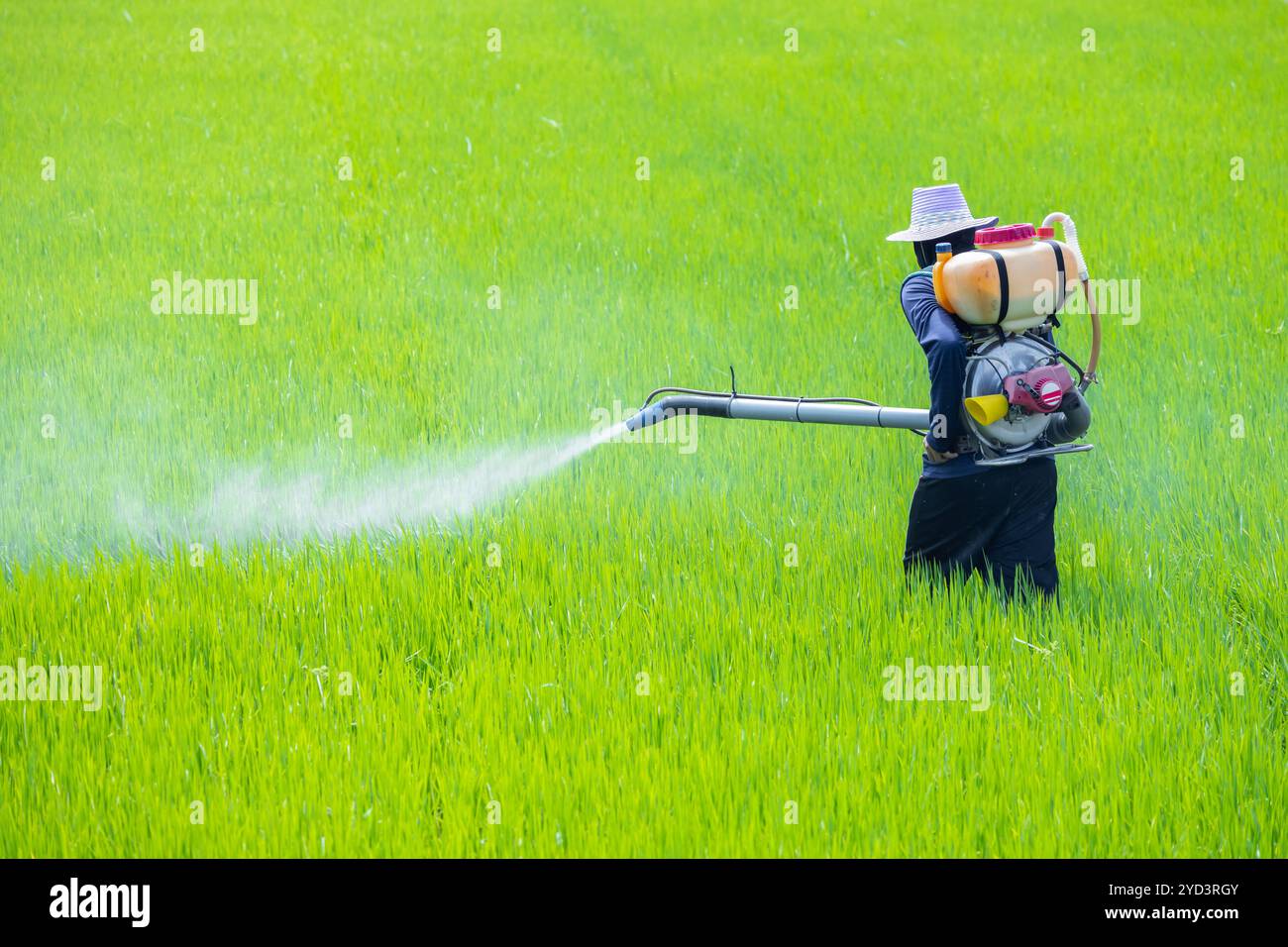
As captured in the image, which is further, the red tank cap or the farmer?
the farmer

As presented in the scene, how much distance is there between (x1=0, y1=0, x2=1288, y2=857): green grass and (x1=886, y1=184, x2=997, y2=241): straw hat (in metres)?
1.23

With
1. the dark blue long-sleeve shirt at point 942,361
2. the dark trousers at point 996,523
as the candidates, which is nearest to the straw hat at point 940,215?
the dark blue long-sleeve shirt at point 942,361

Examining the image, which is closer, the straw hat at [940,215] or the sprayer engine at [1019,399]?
the sprayer engine at [1019,399]

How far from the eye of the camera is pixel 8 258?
28.8 ft

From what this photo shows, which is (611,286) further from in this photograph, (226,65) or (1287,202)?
(226,65)

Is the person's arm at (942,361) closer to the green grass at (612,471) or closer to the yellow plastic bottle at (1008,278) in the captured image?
the yellow plastic bottle at (1008,278)

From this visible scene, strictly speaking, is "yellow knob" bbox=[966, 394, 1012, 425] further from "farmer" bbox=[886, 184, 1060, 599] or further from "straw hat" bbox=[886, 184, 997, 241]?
"straw hat" bbox=[886, 184, 997, 241]

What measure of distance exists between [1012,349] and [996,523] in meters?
0.64

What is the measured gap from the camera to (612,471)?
5578mm

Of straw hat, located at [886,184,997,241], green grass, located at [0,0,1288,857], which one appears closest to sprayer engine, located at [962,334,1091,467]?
straw hat, located at [886,184,997,241]

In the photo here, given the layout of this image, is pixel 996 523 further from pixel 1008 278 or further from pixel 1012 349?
pixel 1008 278

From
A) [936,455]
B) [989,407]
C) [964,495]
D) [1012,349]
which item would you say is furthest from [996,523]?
[1012,349]

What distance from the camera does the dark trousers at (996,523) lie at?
3979 millimetres

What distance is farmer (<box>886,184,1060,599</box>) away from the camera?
3934mm
